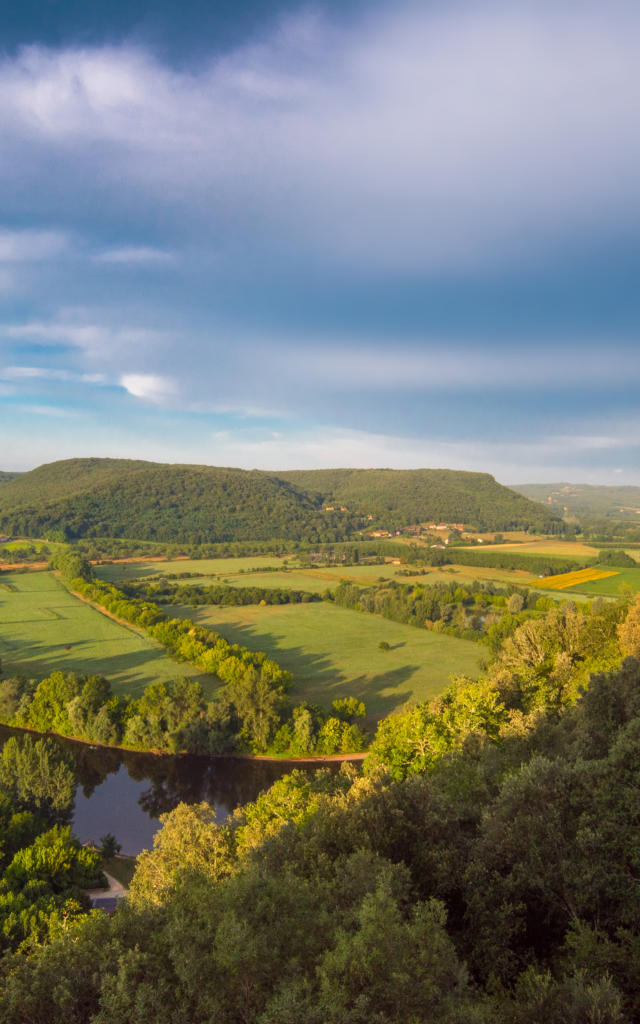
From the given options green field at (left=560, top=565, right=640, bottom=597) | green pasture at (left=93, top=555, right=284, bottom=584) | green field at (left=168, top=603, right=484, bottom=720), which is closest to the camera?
green field at (left=168, top=603, right=484, bottom=720)

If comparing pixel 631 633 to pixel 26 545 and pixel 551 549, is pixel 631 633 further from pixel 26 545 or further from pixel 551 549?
pixel 26 545

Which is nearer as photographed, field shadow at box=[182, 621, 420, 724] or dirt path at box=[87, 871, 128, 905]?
dirt path at box=[87, 871, 128, 905]

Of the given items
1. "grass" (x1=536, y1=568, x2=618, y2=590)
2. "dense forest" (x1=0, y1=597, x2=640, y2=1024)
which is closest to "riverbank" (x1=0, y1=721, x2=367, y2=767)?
"dense forest" (x1=0, y1=597, x2=640, y2=1024)

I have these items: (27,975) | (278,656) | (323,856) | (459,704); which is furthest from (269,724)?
(27,975)

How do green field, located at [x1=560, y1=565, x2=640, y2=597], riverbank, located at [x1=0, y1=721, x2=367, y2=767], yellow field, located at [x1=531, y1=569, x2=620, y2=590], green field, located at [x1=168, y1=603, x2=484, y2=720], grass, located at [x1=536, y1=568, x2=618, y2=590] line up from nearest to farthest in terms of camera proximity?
riverbank, located at [x1=0, y1=721, x2=367, y2=767] → green field, located at [x1=168, y1=603, x2=484, y2=720] → green field, located at [x1=560, y1=565, x2=640, y2=597] → grass, located at [x1=536, y1=568, x2=618, y2=590] → yellow field, located at [x1=531, y1=569, x2=620, y2=590]

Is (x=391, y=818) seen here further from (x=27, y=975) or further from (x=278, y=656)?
(x=278, y=656)

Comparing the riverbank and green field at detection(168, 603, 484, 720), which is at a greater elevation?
green field at detection(168, 603, 484, 720)

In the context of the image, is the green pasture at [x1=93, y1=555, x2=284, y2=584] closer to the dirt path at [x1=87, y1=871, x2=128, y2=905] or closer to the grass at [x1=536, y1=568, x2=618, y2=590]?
the grass at [x1=536, y1=568, x2=618, y2=590]
